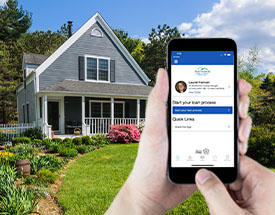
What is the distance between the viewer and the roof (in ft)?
45.0

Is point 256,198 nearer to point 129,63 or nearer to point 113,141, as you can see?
point 113,141

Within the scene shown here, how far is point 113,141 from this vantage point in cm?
1342

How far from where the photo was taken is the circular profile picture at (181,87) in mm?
1614

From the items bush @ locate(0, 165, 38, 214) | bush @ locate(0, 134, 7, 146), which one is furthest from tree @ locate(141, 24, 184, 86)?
bush @ locate(0, 165, 38, 214)

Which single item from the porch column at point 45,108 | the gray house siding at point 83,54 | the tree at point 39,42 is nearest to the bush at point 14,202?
the porch column at point 45,108

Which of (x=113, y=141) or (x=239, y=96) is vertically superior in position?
(x=239, y=96)

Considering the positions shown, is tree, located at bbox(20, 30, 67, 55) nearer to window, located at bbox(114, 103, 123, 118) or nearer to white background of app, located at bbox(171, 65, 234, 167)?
window, located at bbox(114, 103, 123, 118)

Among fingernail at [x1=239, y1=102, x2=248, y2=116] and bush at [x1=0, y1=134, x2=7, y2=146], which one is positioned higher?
fingernail at [x1=239, y1=102, x2=248, y2=116]

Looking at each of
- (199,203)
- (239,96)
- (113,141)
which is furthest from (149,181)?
(113,141)

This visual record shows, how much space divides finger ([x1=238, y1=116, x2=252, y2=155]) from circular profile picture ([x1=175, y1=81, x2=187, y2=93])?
48 centimetres

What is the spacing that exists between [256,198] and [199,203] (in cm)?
340

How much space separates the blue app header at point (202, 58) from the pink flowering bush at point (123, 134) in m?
11.5

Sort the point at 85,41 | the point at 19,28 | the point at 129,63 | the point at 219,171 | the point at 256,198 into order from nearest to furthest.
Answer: the point at 256,198 → the point at 219,171 → the point at 85,41 → the point at 129,63 → the point at 19,28

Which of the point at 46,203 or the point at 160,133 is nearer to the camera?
the point at 160,133
